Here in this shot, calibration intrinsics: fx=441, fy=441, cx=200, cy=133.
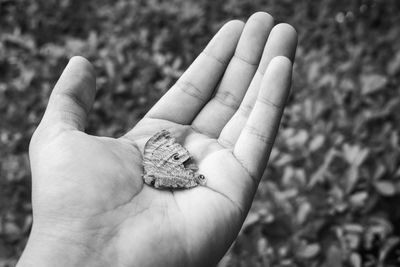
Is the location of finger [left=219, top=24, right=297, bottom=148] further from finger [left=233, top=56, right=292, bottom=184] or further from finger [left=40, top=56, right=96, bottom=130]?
finger [left=40, top=56, right=96, bottom=130]

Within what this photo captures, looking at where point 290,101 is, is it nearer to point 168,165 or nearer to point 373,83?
point 373,83

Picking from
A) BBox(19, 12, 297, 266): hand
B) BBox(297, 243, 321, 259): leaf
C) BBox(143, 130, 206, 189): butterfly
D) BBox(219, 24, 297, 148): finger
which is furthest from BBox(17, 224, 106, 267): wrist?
BBox(297, 243, 321, 259): leaf

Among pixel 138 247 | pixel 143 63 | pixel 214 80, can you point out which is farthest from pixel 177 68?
pixel 138 247

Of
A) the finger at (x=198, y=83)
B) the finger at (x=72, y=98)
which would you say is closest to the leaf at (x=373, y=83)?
the finger at (x=198, y=83)

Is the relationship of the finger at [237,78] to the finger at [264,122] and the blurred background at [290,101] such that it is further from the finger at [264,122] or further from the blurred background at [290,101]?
the blurred background at [290,101]

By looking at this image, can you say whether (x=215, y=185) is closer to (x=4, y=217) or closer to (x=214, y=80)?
(x=214, y=80)

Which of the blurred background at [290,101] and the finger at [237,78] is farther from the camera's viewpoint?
the blurred background at [290,101]
